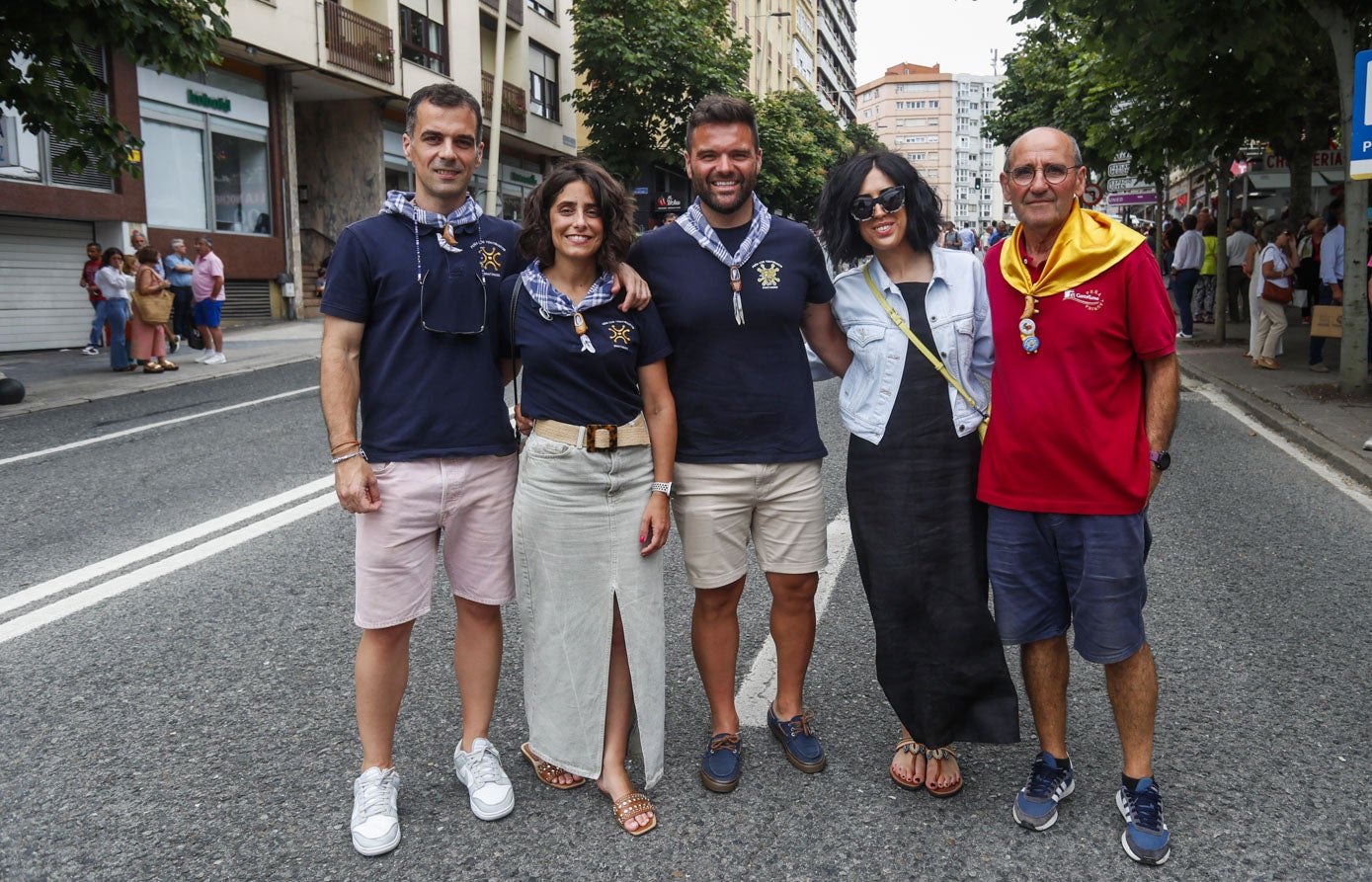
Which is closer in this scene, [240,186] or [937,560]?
[937,560]

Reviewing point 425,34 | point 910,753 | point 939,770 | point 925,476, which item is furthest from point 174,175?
point 939,770

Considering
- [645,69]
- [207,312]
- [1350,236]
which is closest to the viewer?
[1350,236]

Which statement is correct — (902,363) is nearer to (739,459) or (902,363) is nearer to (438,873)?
(739,459)

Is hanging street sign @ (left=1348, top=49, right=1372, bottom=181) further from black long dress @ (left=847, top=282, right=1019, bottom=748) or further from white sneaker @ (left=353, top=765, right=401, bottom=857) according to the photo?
white sneaker @ (left=353, top=765, right=401, bottom=857)

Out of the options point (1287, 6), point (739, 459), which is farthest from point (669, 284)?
point (1287, 6)

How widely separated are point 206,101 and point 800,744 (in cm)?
2227

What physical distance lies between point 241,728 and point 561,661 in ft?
4.10

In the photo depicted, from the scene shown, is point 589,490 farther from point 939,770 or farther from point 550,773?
point 939,770

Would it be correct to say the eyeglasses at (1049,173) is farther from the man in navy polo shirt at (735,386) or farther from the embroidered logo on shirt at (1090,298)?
the man in navy polo shirt at (735,386)

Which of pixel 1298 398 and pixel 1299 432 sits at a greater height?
pixel 1298 398

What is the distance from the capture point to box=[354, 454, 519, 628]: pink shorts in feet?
10.3

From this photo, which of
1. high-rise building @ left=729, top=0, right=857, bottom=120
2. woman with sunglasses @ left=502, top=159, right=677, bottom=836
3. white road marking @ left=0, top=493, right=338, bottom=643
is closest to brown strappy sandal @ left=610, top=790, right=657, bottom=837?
woman with sunglasses @ left=502, top=159, right=677, bottom=836

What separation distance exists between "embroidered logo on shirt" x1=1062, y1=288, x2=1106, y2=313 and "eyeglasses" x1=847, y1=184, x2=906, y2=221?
0.57m

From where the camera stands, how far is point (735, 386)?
3.31 m
